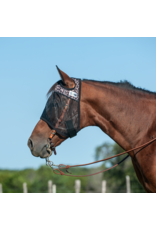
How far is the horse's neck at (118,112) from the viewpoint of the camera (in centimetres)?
372

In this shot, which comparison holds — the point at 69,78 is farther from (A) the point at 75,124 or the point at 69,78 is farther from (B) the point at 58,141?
(B) the point at 58,141

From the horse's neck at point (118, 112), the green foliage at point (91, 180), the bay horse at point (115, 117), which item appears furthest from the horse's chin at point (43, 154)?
the green foliage at point (91, 180)

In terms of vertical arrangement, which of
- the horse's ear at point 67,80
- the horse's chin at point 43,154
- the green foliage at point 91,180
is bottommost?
the green foliage at point 91,180

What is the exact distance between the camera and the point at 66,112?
3764 mm

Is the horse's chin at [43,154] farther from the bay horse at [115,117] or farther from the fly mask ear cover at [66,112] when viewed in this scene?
the fly mask ear cover at [66,112]

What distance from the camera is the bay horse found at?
3.71m

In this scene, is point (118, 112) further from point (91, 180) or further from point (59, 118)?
point (91, 180)

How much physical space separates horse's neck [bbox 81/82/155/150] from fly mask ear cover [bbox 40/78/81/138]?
13 cm

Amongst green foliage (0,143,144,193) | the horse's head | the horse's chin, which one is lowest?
green foliage (0,143,144,193)

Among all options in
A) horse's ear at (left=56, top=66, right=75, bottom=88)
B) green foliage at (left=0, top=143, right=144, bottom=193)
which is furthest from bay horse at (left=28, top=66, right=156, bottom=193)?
green foliage at (left=0, top=143, right=144, bottom=193)

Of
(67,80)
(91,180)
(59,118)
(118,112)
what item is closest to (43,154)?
(59,118)

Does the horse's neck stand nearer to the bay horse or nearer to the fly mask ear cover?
the bay horse
